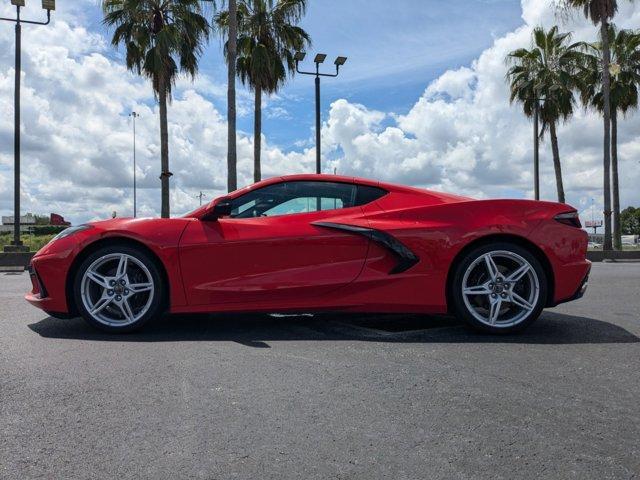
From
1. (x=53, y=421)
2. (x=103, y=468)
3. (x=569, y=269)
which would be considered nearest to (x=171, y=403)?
(x=53, y=421)

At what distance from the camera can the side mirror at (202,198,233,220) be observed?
4.43 meters

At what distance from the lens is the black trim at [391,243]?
442 cm

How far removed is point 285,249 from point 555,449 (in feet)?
8.55

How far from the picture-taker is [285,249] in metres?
4.43

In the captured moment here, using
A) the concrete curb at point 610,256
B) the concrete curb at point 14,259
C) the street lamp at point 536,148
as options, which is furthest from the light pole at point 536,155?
the concrete curb at point 14,259

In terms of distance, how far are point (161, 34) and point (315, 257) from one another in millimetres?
18547

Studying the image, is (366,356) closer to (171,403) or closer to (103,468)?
(171,403)

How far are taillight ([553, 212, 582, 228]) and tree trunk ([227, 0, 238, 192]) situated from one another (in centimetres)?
1308

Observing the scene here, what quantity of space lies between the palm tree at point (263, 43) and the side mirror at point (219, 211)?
17716mm

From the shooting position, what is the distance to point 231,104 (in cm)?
1708

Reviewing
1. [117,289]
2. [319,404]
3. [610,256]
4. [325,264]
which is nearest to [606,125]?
[610,256]

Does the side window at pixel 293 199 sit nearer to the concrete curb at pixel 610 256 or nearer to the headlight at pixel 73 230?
the headlight at pixel 73 230

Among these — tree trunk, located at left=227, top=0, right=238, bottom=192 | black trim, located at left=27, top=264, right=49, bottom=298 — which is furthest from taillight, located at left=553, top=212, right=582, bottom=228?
tree trunk, located at left=227, top=0, right=238, bottom=192

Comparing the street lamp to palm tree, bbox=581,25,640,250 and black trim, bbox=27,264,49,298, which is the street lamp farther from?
black trim, bbox=27,264,49,298
